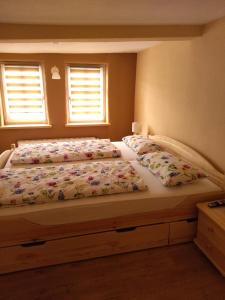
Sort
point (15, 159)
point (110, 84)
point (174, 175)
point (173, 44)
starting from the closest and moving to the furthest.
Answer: point (174, 175) → point (15, 159) → point (173, 44) → point (110, 84)

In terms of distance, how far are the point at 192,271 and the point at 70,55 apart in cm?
363

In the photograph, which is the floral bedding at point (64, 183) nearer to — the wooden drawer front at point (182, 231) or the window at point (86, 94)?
the wooden drawer front at point (182, 231)

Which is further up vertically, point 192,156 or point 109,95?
point 109,95

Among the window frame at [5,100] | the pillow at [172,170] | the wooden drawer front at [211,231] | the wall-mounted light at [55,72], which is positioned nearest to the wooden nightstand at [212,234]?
the wooden drawer front at [211,231]

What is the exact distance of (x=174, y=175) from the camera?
2.08 m

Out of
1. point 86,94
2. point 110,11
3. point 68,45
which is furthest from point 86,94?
point 110,11

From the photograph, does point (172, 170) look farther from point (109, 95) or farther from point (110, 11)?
point (109, 95)

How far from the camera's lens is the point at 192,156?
8.34 feet

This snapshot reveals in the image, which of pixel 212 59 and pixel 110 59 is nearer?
pixel 212 59

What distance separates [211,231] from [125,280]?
0.78 metres

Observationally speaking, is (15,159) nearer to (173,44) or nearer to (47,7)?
(47,7)

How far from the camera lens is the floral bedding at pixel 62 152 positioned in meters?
2.76

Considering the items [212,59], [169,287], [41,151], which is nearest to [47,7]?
[212,59]

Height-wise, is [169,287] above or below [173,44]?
below
